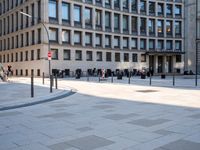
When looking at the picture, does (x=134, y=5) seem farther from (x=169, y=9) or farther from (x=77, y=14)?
(x=77, y=14)

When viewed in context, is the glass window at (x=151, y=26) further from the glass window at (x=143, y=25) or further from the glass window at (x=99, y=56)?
the glass window at (x=99, y=56)

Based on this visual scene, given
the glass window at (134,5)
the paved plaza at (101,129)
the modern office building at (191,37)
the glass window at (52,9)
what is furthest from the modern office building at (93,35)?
the paved plaza at (101,129)

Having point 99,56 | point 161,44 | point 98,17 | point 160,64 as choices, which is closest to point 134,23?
point 161,44

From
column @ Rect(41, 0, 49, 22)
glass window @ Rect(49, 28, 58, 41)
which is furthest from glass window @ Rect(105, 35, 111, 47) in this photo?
column @ Rect(41, 0, 49, 22)

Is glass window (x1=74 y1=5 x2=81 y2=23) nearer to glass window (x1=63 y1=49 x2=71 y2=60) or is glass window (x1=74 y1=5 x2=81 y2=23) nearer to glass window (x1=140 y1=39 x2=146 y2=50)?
glass window (x1=63 y1=49 x2=71 y2=60)

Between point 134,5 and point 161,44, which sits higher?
point 134,5

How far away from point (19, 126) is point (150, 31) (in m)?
52.0

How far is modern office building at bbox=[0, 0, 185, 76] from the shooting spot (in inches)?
1708

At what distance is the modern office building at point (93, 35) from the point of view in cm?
4338

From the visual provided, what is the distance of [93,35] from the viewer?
47.4m

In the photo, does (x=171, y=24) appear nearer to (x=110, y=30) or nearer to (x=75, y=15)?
(x=110, y=30)

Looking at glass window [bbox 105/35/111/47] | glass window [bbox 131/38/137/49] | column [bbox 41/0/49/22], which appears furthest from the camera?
glass window [bbox 131/38/137/49]

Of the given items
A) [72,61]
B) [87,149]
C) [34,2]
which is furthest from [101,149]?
[34,2]

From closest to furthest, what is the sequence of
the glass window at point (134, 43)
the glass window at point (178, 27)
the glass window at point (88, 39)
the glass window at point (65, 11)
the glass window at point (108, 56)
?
the glass window at point (65, 11)
the glass window at point (88, 39)
the glass window at point (108, 56)
the glass window at point (134, 43)
the glass window at point (178, 27)
